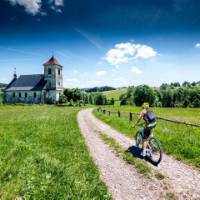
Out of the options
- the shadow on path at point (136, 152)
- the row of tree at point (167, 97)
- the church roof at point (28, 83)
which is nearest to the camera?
the shadow on path at point (136, 152)

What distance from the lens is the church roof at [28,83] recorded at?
10274 cm

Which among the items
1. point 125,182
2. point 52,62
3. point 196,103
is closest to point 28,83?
point 52,62

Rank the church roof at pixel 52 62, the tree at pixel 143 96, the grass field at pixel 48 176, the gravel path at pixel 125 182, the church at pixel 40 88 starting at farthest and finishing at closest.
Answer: the tree at pixel 143 96, the church roof at pixel 52 62, the church at pixel 40 88, the gravel path at pixel 125 182, the grass field at pixel 48 176

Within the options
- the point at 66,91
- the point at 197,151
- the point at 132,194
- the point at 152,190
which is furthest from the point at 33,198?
the point at 66,91

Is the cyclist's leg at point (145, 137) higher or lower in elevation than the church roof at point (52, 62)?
lower

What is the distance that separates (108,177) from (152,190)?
1591mm

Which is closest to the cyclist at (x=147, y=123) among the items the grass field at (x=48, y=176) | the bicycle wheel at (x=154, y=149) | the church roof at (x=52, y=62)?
the bicycle wheel at (x=154, y=149)

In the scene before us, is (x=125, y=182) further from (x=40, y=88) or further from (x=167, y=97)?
(x=167, y=97)

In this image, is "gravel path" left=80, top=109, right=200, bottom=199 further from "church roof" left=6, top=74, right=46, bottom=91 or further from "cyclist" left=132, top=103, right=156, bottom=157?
"church roof" left=6, top=74, right=46, bottom=91

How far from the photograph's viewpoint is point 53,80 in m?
100

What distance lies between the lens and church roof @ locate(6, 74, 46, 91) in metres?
103

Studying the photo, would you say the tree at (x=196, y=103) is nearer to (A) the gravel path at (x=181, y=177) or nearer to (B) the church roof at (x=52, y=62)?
(B) the church roof at (x=52, y=62)

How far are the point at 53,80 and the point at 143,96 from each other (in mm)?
42876

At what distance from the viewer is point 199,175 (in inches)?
276
